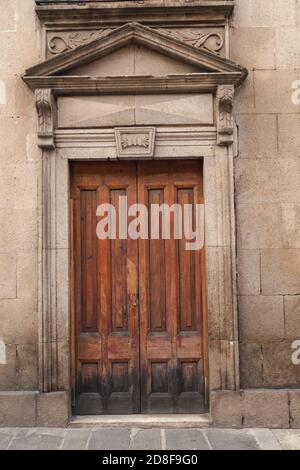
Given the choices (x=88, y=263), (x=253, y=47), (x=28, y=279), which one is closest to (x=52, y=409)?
(x=28, y=279)

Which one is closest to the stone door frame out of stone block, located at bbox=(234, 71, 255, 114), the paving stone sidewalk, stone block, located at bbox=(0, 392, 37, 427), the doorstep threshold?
stone block, located at bbox=(234, 71, 255, 114)

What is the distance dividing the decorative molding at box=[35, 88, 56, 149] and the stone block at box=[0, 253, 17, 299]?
140 cm

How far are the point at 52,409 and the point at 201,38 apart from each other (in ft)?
15.5

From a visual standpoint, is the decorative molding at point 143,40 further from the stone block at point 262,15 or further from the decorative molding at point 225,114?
the stone block at point 262,15

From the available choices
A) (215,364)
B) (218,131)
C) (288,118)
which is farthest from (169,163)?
(215,364)

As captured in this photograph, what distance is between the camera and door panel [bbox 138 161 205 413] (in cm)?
543

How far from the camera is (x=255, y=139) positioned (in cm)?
543

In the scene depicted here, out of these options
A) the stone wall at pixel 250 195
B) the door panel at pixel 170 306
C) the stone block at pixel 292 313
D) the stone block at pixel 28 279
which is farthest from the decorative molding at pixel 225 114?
the stone block at pixel 28 279

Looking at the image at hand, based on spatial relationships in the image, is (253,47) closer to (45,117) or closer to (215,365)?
(45,117)

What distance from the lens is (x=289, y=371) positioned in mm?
5289

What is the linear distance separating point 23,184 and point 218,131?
2.41m

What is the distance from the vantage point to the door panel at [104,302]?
17.8ft

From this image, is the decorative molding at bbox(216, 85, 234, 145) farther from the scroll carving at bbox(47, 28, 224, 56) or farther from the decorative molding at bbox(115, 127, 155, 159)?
the decorative molding at bbox(115, 127, 155, 159)

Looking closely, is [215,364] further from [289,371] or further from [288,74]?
[288,74]
